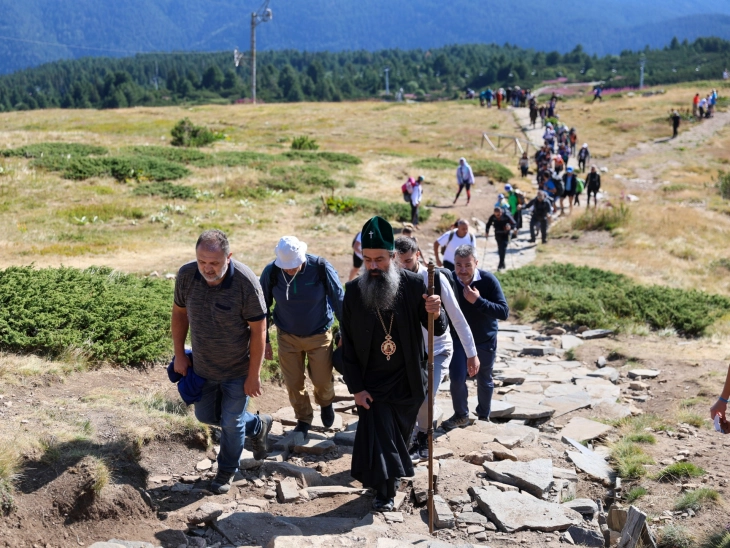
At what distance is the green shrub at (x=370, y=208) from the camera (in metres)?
22.0

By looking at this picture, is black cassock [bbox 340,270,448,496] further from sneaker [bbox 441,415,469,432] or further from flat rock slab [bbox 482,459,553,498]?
sneaker [bbox 441,415,469,432]

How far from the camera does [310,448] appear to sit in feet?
21.6

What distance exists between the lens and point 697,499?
5.82 meters

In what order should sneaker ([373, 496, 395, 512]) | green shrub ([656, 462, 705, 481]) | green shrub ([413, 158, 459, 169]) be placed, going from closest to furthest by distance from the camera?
sneaker ([373, 496, 395, 512])
green shrub ([656, 462, 705, 481])
green shrub ([413, 158, 459, 169])

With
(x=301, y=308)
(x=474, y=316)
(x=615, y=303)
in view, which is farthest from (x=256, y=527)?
(x=615, y=303)

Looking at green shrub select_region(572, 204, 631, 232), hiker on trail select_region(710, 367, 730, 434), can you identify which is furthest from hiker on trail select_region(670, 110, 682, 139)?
hiker on trail select_region(710, 367, 730, 434)

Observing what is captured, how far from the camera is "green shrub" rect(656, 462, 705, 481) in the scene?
6.36 meters

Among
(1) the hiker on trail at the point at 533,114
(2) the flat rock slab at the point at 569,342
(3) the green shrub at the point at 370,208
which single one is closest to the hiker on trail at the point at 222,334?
(2) the flat rock slab at the point at 569,342

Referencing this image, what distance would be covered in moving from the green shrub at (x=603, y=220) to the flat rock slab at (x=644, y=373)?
11.6 metres

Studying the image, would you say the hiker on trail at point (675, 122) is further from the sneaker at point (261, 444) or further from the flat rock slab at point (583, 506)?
the sneaker at point (261, 444)

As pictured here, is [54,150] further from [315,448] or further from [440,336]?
[440,336]

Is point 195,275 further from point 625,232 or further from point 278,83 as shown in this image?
point 278,83

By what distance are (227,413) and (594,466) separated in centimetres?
321

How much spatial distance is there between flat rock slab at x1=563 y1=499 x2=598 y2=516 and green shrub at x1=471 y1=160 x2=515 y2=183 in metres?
25.1
